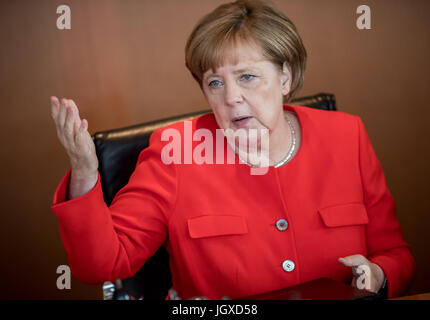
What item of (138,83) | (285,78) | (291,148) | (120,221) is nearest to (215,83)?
(285,78)

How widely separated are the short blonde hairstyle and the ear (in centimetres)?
3

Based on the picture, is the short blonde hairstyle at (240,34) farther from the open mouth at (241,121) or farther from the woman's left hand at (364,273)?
the woman's left hand at (364,273)

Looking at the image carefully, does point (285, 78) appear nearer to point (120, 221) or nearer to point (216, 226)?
point (216, 226)

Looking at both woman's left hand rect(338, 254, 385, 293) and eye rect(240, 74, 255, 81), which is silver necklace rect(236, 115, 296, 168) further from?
woman's left hand rect(338, 254, 385, 293)

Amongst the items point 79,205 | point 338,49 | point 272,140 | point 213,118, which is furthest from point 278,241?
point 338,49

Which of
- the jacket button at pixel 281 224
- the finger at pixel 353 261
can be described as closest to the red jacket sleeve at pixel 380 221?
the finger at pixel 353 261

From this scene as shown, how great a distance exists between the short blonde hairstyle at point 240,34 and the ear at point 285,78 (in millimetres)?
31

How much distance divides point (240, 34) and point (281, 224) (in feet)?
1.68

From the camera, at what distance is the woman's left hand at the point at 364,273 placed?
1.11m

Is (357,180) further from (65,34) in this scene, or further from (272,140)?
(65,34)

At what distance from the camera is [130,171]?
134 centimetres

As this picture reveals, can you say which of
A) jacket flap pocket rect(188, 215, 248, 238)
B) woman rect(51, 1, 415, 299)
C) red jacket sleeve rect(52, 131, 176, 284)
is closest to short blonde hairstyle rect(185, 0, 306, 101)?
woman rect(51, 1, 415, 299)

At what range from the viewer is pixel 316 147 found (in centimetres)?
132

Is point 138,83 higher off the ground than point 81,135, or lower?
higher
